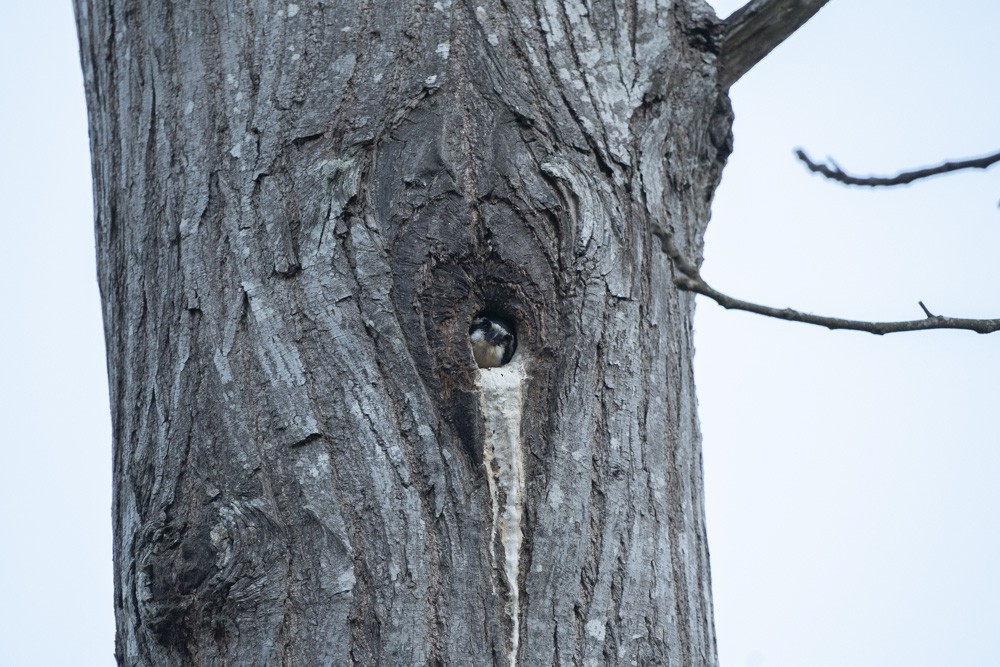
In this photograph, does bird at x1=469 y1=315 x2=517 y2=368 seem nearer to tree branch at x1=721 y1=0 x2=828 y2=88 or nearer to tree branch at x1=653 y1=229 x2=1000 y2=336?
tree branch at x1=653 y1=229 x2=1000 y2=336

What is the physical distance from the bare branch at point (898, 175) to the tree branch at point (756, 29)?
0.88 ft

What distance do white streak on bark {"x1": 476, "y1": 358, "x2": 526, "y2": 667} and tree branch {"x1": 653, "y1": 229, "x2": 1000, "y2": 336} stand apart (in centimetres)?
27

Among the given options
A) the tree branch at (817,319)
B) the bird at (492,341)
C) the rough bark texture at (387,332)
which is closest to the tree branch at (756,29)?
the rough bark texture at (387,332)

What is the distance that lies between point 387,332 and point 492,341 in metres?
0.17

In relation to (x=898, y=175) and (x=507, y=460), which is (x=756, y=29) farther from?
(x=507, y=460)

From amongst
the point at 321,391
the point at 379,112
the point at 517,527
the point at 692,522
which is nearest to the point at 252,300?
the point at 321,391

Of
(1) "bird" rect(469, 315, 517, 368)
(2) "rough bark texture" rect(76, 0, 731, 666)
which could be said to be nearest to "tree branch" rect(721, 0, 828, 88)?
(2) "rough bark texture" rect(76, 0, 731, 666)

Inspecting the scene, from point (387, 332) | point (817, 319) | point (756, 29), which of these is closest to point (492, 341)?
point (387, 332)

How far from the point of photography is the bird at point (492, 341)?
150 cm

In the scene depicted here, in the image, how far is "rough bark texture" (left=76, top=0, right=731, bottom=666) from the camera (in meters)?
→ 1.35

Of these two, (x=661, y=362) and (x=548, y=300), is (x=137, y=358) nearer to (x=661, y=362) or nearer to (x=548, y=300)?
(x=548, y=300)

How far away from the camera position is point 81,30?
1791 mm

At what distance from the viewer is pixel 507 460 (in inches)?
55.8

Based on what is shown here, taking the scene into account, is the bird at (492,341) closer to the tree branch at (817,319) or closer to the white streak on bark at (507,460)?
the white streak on bark at (507,460)
